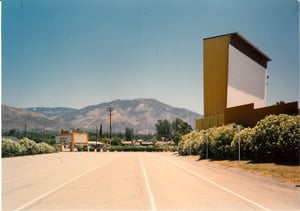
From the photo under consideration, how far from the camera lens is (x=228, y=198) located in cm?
1209

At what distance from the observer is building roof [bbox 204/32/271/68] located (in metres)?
47.9

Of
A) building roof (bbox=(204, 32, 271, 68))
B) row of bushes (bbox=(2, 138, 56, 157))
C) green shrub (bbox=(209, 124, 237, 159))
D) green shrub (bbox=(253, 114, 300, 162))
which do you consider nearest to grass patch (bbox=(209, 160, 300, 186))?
green shrub (bbox=(253, 114, 300, 162))

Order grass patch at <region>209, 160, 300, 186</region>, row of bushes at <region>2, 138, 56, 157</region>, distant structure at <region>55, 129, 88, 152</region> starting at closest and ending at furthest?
grass patch at <region>209, 160, 300, 186</region>
row of bushes at <region>2, 138, 56, 157</region>
distant structure at <region>55, 129, 88, 152</region>

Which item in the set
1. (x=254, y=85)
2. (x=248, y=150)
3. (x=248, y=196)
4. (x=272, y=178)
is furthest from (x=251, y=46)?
(x=248, y=196)

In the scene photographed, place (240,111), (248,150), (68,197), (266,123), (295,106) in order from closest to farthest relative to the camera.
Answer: (68,197) → (266,123) → (295,106) → (248,150) → (240,111)

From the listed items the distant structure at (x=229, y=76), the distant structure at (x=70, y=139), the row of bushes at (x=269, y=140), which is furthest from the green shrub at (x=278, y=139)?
the distant structure at (x=70, y=139)

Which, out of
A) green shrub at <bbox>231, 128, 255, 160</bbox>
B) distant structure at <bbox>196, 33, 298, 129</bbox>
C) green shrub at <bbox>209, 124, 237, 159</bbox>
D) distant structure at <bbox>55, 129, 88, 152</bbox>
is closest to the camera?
green shrub at <bbox>231, 128, 255, 160</bbox>

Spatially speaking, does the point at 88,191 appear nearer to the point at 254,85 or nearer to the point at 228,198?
the point at 228,198

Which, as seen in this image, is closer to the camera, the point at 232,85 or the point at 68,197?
the point at 68,197

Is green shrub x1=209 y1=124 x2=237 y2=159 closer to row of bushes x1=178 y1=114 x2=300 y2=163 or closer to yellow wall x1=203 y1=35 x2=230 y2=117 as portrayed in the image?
row of bushes x1=178 y1=114 x2=300 y2=163

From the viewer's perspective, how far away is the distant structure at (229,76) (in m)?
47.4

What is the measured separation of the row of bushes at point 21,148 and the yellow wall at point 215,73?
26.1m

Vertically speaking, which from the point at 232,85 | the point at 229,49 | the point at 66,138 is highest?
the point at 229,49

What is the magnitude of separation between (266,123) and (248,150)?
459 cm
